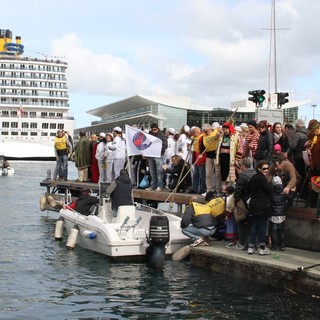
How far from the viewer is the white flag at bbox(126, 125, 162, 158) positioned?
55.6ft

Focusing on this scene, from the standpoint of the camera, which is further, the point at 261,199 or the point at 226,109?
the point at 226,109

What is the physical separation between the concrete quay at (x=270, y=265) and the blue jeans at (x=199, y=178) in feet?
11.1

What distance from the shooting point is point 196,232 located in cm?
1271

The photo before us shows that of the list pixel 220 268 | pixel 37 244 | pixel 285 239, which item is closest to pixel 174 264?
pixel 220 268

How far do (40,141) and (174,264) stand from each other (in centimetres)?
8546

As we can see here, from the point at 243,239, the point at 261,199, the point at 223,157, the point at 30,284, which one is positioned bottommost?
the point at 30,284

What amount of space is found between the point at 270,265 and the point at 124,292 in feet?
8.48

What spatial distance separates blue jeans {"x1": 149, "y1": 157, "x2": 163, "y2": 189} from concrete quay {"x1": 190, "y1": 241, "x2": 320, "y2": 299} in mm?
5094

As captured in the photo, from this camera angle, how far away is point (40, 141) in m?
95.8

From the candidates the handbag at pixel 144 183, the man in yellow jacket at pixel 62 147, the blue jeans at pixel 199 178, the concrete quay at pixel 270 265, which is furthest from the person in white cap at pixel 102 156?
the concrete quay at pixel 270 265

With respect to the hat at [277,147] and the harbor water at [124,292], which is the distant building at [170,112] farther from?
the harbor water at [124,292]

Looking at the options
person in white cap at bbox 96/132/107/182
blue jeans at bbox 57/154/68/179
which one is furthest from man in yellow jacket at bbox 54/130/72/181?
person in white cap at bbox 96/132/107/182

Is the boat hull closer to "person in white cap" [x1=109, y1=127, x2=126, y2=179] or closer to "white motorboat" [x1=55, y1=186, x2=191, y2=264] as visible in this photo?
"white motorboat" [x1=55, y1=186, x2=191, y2=264]

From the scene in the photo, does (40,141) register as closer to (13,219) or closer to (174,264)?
(13,219)
